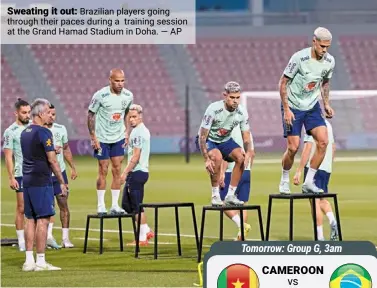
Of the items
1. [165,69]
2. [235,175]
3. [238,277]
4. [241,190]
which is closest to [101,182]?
[241,190]

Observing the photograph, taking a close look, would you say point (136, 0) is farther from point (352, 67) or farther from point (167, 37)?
point (167, 37)

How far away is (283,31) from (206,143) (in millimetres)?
40807

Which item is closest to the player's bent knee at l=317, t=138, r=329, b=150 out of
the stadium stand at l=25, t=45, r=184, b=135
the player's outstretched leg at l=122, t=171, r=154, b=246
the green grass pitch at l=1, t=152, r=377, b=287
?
the green grass pitch at l=1, t=152, r=377, b=287

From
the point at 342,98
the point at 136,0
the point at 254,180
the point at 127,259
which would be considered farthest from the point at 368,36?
the point at 127,259

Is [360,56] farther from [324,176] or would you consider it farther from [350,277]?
[350,277]

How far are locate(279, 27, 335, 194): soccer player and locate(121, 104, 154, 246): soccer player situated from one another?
3624 mm

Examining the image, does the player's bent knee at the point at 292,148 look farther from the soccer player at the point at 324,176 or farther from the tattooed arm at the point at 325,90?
the soccer player at the point at 324,176

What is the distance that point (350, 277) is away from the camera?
23.7 ft

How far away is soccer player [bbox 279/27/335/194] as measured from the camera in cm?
1399

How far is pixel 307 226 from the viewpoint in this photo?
67.6 ft

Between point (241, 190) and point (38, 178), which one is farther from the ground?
point (38, 178)

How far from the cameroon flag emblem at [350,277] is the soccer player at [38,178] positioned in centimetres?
743

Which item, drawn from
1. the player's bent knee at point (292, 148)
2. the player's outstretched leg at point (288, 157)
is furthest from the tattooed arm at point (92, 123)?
the player's bent knee at point (292, 148)

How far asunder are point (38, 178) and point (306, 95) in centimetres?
331
